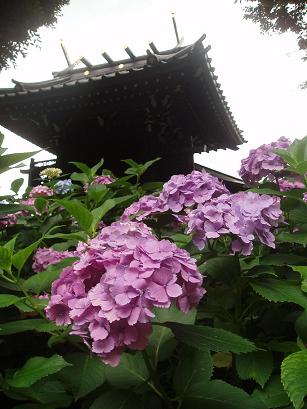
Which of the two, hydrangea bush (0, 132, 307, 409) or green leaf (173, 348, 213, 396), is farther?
green leaf (173, 348, 213, 396)

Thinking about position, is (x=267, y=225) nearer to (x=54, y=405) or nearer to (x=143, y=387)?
(x=143, y=387)

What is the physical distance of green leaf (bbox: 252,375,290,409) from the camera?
0.96 meters

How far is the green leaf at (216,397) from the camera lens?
2.88 ft

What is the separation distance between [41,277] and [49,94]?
591 cm

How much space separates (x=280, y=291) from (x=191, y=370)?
30 cm

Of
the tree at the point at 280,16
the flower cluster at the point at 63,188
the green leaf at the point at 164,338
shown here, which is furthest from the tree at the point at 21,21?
the green leaf at the point at 164,338

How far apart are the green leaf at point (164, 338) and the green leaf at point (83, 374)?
124 mm

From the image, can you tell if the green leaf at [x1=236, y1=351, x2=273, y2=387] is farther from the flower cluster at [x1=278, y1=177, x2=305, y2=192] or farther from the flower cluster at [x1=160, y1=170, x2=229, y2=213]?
the flower cluster at [x1=278, y1=177, x2=305, y2=192]

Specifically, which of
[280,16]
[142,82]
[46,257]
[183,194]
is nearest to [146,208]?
[183,194]

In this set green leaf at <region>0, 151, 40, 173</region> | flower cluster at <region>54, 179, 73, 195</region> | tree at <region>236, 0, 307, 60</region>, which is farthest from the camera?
tree at <region>236, 0, 307, 60</region>

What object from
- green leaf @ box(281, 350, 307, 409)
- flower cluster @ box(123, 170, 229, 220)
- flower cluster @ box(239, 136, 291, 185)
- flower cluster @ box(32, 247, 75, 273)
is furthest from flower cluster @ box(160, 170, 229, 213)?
green leaf @ box(281, 350, 307, 409)

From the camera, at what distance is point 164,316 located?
1081 mm

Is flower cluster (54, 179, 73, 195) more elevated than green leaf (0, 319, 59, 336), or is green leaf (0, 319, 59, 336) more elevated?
flower cluster (54, 179, 73, 195)

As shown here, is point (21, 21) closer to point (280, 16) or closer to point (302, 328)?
point (280, 16)
